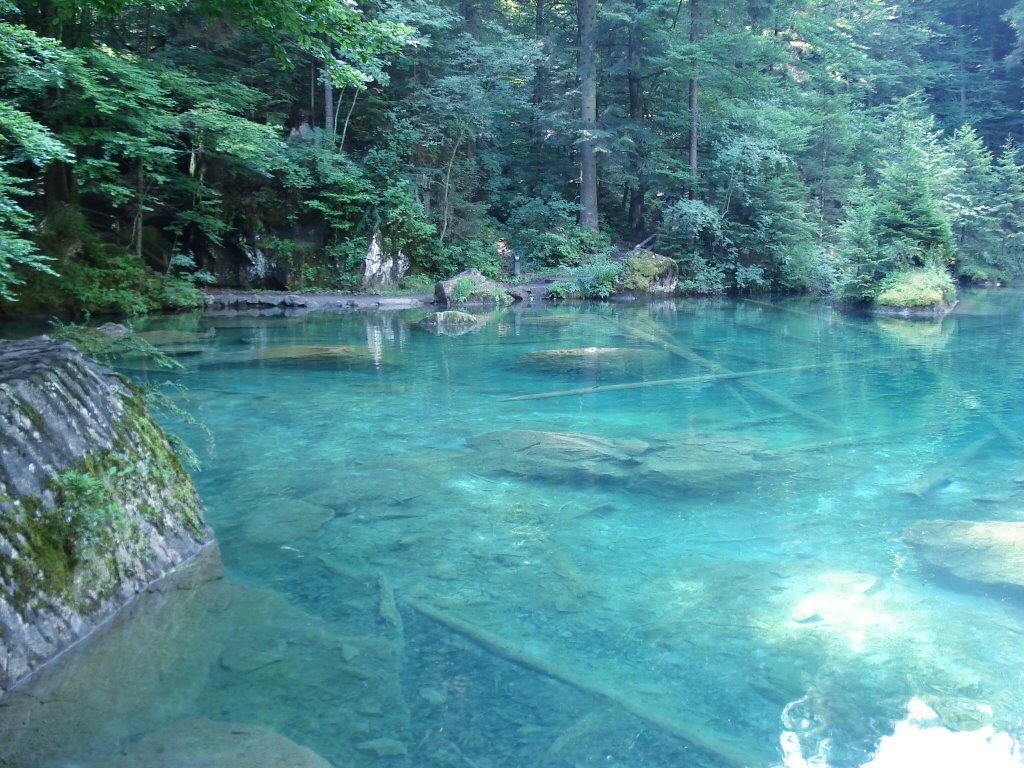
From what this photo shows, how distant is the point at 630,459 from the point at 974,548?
2.74 metres

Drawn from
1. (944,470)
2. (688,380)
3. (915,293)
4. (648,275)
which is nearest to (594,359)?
(688,380)

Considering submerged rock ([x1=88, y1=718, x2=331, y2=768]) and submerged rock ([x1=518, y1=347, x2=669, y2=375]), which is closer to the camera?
submerged rock ([x1=88, y1=718, x2=331, y2=768])

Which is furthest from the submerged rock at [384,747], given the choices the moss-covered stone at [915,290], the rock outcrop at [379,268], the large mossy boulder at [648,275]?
the large mossy boulder at [648,275]

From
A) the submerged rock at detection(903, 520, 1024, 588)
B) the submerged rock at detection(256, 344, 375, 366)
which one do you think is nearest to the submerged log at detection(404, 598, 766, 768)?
the submerged rock at detection(903, 520, 1024, 588)

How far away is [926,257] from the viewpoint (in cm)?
2166

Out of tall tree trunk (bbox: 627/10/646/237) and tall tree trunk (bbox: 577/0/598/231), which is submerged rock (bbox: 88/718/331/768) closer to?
tall tree trunk (bbox: 577/0/598/231)

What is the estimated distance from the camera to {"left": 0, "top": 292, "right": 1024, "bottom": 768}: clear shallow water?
2824 mm

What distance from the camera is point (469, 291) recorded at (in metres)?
22.2

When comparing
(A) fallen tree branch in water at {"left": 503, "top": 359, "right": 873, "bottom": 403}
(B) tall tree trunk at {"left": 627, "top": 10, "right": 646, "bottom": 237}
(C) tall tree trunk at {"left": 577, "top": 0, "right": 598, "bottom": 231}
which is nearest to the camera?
(A) fallen tree branch in water at {"left": 503, "top": 359, "right": 873, "bottom": 403}

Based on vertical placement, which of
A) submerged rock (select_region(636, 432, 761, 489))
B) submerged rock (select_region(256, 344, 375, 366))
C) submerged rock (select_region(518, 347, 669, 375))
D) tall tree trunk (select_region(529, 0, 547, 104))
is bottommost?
submerged rock (select_region(636, 432, 761, 489))

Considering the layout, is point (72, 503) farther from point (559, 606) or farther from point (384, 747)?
point (559, 606)

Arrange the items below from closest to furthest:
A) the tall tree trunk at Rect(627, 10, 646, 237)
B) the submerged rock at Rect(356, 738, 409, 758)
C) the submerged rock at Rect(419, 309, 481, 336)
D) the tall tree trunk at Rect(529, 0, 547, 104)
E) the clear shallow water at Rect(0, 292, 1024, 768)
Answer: the submerged rock at Rect(356, 738, 409, 758) → the clear shallow water at Rect(0, 292, 1024, 768) → the submerged rock at Rect(419, 309, 481, 336) → the tall tree trunk at Rect(627, 10, 646, 237) → the tall tree trunk at Rect(529, 0, 547, 104)

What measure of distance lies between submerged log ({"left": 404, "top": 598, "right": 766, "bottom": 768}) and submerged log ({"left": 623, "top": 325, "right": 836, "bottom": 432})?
18.0 feet

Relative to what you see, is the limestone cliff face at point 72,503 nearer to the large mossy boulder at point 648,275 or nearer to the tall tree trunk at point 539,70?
the large mossy boulder at point 648,275
